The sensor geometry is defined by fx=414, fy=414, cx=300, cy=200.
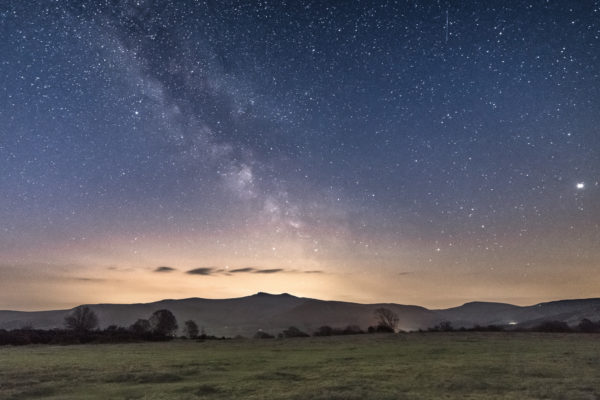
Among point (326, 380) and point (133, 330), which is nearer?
point (326, 380)

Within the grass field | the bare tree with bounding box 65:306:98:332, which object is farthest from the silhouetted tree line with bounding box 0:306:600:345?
the grass field

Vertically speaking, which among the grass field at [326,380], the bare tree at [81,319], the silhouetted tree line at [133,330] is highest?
the bare tree at [81,319]

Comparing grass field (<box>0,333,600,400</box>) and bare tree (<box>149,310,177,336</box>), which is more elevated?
bare tree (<box>149,310,177,336</box>)

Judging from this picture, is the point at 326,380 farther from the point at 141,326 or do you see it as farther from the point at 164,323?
the point at 164,323

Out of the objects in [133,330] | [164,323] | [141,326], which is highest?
[164,323]

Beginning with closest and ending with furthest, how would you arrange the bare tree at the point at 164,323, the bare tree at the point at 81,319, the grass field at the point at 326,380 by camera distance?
the grass field at the point at 326,380
the bare tree at the point at 164,323
the bare tree at the point at 81,319

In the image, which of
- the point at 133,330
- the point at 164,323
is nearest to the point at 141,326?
the point at 164,323

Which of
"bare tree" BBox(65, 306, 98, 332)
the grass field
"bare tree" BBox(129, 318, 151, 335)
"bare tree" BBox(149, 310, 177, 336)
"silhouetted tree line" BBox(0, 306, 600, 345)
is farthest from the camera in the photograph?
"bare tree" BBox(65, 306, 98, 332)

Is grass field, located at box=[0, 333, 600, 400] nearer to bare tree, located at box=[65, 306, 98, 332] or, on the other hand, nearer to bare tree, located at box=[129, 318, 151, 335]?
bare tree, located at box=[129, 318, 151, 335]

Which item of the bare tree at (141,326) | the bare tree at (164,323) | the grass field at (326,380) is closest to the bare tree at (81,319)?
the bare tree at (141,326)

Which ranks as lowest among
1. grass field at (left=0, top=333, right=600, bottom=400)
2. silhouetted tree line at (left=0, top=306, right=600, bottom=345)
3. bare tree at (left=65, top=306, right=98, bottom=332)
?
grass field at (left=0, top=333, right=600, bottom=400)

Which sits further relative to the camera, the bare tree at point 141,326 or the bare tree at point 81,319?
the bare tree at point 81,319

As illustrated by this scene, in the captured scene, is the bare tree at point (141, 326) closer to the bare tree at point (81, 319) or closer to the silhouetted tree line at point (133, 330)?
the silhouetted tree line at point (133, 330)

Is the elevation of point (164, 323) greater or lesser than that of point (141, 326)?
greater
